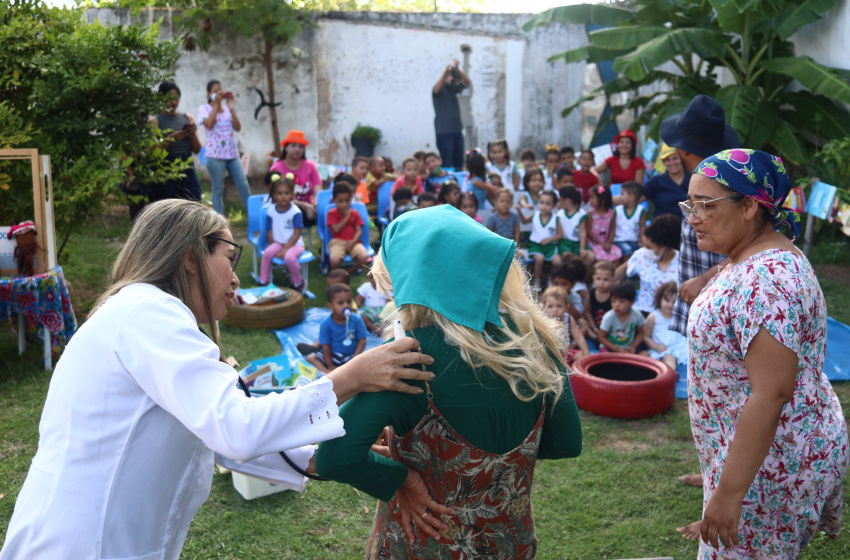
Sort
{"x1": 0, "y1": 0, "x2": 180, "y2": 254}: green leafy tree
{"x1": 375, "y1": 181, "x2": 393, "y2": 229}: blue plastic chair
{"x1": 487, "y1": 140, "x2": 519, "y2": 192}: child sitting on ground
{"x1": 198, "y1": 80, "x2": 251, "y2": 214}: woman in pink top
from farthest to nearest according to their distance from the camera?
{"x1": 487, "y1": 140, "x2": 519, "y2": 192}: child sitting on ground < {"x1": 375, "y1": 181, "x2": 393, "y2": 229}: blue plastic chair < {"x1": 198, "y1": 80, "x2": 251, "y2": 214}: woman in pink top < {"x1": 0, "y1": 0, "x2": 180, "y2": 254}: green leafy tree

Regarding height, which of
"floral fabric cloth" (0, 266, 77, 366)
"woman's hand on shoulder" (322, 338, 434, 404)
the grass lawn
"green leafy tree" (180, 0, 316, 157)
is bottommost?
the grass lawn

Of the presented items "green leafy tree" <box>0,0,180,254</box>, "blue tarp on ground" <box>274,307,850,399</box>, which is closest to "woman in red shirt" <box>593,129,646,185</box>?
"blue tarp on ground" <box>274,307,850,399</box>

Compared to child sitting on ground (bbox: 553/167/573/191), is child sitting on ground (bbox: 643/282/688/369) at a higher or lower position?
lower

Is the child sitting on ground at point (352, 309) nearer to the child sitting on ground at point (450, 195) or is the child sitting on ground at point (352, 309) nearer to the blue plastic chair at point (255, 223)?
the blue plastic chair at point (255, 223)

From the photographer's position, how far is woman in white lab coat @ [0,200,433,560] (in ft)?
5.19

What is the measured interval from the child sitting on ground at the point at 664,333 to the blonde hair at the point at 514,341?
4.33 meters

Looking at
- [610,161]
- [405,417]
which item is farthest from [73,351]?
[610,161]

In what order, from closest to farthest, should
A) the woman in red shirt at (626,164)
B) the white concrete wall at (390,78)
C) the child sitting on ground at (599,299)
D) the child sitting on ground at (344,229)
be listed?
1. the child sitting on ground at (599,299)
2. the child sitting on ground at (344,229)
3. the woman in red shirt at (626,164)
4. the white concrete wall at (390,78)

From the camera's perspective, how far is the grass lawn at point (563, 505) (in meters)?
3.45

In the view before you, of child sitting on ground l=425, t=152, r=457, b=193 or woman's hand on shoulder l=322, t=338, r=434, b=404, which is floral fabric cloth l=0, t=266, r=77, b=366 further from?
child sitting on ground l=425, t=152, r=457, b=193

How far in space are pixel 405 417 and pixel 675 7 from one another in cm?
937

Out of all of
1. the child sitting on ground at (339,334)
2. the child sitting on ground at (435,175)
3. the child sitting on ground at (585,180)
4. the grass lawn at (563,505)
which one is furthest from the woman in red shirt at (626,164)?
the child sitting on ground at (339,334)

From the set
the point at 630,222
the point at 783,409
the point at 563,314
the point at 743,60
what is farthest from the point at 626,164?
the point at 783,409

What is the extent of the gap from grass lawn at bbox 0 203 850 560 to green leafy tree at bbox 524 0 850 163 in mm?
4327
